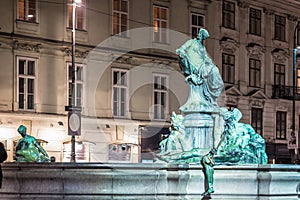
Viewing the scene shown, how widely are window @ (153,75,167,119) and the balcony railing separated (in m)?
9.19

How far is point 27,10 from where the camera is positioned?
104 ft

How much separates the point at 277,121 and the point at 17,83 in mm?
18290

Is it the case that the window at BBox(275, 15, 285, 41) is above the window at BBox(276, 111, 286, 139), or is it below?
above

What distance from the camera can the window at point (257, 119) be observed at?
42.3m

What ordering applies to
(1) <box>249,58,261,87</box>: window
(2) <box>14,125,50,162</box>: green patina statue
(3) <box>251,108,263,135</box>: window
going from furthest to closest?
(1) <box>249,58,261,87</box>: window
(3) <box>251,108,263,135</box>: window
(2) <box>14,125,50,162</box>: green patina statue

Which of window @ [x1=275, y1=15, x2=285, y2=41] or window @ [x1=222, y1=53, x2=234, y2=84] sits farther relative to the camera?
window @ [x1=275, y1=15, x2=285, y2=41]

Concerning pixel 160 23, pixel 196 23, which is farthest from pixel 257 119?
pixel 160 23

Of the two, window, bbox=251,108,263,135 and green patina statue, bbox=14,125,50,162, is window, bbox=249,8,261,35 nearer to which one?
window, bbox=251,108,263,135

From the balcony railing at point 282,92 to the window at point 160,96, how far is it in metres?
9.19

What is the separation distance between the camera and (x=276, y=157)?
4244 cm

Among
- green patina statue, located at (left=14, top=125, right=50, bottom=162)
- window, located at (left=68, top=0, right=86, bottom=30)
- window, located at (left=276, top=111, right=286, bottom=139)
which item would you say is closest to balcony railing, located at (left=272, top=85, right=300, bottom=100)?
window, located at (left=276, top=111, right=286, bottom=139)

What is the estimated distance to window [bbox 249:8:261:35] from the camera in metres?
42.8

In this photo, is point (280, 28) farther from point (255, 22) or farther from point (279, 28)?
point (255, 22)

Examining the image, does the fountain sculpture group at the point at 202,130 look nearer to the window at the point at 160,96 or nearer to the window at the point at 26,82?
the window at the point at 26,82
